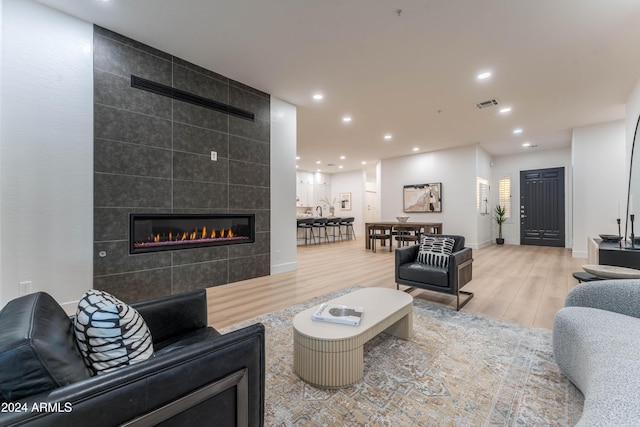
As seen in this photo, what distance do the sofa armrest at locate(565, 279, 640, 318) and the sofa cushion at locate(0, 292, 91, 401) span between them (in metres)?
2.79

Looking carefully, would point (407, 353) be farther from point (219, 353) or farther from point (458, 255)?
point (219, 353)

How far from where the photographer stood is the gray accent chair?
911 mm

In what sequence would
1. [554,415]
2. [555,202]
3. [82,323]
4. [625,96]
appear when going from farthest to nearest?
[555,202] < [625,96] < [554,415] < [82,323]

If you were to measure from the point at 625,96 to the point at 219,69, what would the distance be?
6.61 metres

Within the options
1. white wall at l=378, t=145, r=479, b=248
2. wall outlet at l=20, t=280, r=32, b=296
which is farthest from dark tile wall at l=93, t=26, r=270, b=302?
white wall at l=378, t=145, r=479, b=248

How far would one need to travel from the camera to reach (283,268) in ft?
16.2

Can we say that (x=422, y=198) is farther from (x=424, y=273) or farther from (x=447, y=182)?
(x=424, y=273)

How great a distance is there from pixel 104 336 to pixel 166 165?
2989 millimetres

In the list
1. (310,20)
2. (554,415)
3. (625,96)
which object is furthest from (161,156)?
(625,96)

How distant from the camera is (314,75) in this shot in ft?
13.2

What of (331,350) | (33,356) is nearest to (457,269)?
(331,350)

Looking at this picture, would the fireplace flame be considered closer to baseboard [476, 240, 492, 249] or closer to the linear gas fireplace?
the linear gas fireplace

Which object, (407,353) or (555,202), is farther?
(555,202)

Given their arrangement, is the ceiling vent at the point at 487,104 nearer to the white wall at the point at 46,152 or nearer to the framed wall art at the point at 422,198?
the framed wall art at the point at 422,198
